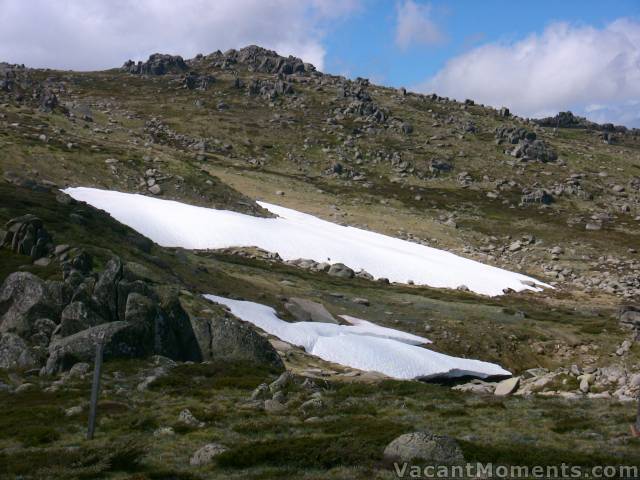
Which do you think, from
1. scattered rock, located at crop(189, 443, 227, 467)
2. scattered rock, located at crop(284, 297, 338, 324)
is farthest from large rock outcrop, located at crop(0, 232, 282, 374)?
scattered rock, located at crop(284, 297, 338, 324)

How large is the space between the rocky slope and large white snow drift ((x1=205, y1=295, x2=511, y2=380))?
7.86 ft

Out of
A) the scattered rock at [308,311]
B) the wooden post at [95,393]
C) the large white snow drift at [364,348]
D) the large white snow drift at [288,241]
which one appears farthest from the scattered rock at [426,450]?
the large white snow drift at [288,241]

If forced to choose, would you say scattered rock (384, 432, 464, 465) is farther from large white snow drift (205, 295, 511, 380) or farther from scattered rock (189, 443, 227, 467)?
large white snow drift (205, 295, 511, 380)

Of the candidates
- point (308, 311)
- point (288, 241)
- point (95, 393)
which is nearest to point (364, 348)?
point (308, 311)

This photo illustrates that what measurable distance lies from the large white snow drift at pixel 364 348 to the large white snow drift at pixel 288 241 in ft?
77.9

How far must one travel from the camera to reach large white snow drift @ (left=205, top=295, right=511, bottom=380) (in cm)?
3831

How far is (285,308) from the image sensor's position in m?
46.8

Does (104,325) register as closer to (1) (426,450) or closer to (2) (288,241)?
(1) (426,450)

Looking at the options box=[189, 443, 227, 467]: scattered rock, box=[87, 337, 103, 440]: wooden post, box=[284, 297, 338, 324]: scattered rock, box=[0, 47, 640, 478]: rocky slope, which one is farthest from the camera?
box=[284, 297, 338, 324]: scattered rock

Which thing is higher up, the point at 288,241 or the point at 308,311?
the point at 288,241

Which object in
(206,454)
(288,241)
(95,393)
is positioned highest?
(288,241)

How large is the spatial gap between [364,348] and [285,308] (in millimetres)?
9015

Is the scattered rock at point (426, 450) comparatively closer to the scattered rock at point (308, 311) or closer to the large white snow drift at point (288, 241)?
the scattered rock at point (308, 311)

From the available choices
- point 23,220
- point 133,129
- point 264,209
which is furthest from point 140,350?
point 133,129
